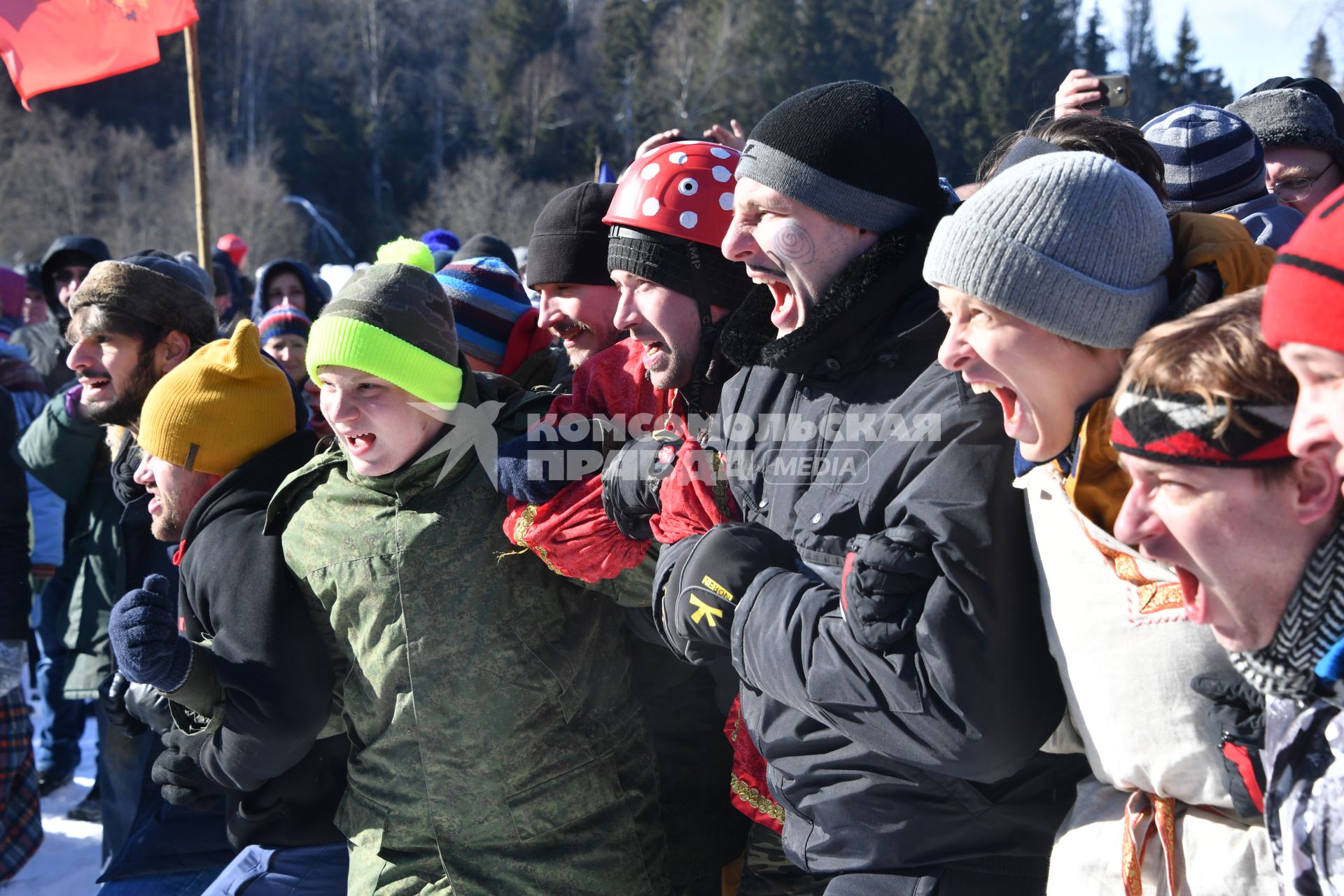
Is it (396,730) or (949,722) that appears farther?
(396,730)

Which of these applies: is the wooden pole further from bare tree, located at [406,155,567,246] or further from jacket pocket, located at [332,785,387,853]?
bare tree, located at [406,155,567,246]

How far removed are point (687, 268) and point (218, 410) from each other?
1243 mm

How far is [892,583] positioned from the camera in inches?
60.9

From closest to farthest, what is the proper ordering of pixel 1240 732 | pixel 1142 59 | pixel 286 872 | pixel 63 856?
pixel 1240 732 → pixel 286 872 → pixel 63 856 → pixel 1142 59

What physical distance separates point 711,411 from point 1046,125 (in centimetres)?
85

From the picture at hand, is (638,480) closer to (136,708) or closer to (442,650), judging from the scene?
(442,650)

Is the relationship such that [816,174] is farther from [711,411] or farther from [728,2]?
[728,2]

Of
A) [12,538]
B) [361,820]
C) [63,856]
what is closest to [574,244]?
[361,820]

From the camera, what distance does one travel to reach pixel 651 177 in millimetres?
2473

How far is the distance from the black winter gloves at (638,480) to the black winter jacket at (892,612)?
0.42ft

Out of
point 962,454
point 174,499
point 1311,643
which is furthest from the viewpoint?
point 174,499

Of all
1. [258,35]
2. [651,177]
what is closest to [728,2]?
[258,35]

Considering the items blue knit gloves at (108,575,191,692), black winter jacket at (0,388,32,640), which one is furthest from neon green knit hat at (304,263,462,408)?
black winter jacket at (0,388,32,640)

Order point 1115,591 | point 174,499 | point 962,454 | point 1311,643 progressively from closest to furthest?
point 1311,643, point 1115,591, point 962,454, point 174,499
